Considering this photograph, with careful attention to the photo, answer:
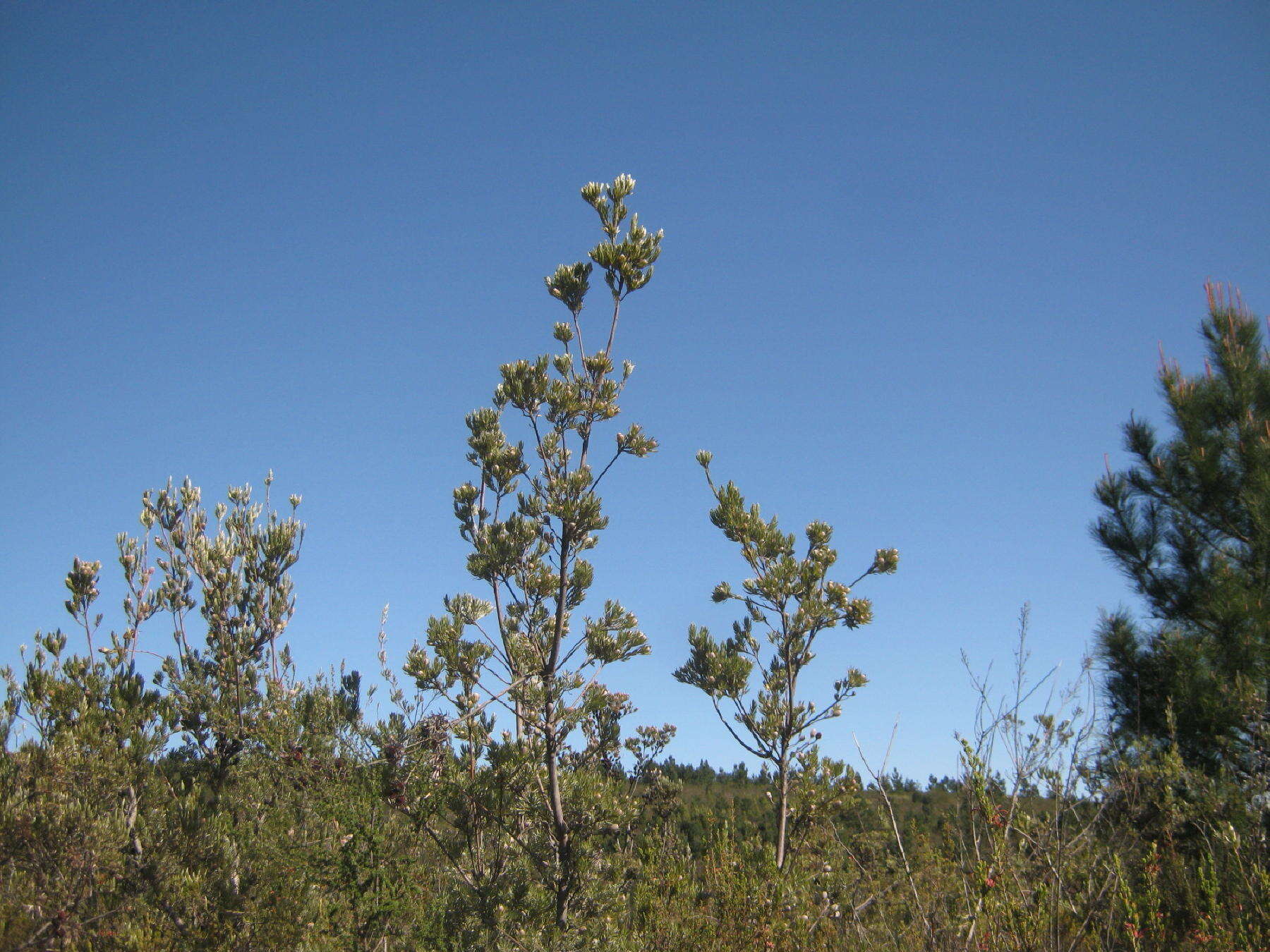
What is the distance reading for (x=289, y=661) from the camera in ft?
24.2

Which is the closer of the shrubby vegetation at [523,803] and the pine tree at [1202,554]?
the shrubby vegetation at [523,803]

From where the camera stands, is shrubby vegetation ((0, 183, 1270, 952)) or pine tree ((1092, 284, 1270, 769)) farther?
pine tree ((1092, 284, 1270, 769))

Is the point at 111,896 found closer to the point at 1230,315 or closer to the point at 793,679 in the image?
the point at 793,679

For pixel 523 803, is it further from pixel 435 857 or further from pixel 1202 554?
pixel 1202 554

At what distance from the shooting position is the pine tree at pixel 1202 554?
816 centimetres

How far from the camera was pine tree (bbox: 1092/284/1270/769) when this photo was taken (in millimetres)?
8156

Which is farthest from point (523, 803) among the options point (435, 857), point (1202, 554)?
point (1202, 554)

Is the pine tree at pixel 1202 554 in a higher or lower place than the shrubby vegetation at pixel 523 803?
higher

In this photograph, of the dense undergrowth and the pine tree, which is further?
the pine tree

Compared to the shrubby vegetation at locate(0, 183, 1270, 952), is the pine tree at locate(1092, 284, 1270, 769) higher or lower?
higher

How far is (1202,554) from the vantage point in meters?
9.41

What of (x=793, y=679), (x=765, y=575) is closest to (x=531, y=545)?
(x=765, y=575)

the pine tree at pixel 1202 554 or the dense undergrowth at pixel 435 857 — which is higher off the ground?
the pine tree at pixel 1202 554

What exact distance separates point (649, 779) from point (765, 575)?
360 centimetres
